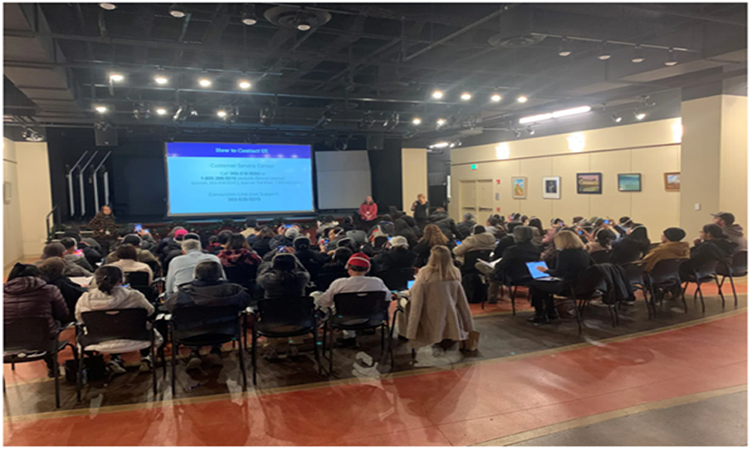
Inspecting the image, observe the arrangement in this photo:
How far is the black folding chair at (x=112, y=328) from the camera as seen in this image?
364 centimetres

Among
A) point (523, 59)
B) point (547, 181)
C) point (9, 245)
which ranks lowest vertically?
point (9, 245)

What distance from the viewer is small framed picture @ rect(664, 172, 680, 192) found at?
9734 millimetres

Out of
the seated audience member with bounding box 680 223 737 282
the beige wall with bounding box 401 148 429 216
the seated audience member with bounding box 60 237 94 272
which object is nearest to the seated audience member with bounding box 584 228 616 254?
the seated audience member with bounding box 680 223 737 282

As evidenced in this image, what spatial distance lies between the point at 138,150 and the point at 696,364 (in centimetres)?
1359

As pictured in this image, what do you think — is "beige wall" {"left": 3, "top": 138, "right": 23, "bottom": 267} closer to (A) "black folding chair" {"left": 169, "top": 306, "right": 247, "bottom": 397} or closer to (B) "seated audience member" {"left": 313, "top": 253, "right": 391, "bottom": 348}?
(A) "black folding chair" {"left": 169, "top": 306, "right": 247, "bottom": 397}

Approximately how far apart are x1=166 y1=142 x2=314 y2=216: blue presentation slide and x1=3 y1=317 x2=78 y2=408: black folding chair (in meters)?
10.00

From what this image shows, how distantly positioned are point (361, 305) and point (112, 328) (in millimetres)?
2012

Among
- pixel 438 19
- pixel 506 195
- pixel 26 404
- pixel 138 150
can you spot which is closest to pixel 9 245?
pixel 138 150

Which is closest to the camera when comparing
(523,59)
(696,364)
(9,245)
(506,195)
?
(696,364)

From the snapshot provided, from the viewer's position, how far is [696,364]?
427 centimetres

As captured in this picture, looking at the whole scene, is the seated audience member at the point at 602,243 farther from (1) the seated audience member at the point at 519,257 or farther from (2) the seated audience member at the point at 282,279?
(2) the seated audience member at the point at 282,279

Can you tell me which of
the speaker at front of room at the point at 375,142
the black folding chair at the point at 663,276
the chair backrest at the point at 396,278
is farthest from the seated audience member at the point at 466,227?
the speaker at front of room at the point at 375,142

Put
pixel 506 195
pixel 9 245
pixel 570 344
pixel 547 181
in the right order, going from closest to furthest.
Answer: pixel 570 344, pixel 9 245, pixel 547 181, pixel 506 195

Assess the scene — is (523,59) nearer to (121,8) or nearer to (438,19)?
(438,19)
